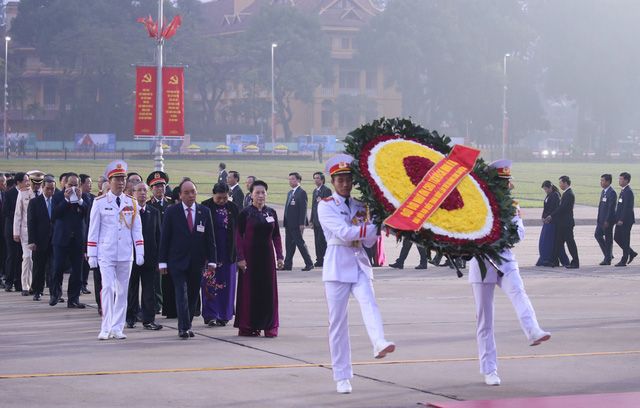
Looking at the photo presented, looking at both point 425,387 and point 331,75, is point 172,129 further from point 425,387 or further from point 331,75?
point 331,75

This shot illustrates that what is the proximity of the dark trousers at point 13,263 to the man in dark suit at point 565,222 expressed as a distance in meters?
9.62

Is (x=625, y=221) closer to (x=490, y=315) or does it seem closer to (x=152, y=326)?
(x=152, y=326)

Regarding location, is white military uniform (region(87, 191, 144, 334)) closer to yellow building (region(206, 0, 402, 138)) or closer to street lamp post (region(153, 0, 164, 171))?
street lamp post (region(153, 0, 164, 171))

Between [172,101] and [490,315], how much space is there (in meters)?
25.1

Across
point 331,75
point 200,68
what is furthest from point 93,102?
point 331,75

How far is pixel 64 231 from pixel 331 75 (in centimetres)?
9024

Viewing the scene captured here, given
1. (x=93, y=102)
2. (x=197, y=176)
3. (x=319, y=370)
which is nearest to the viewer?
(x=319, y=370)

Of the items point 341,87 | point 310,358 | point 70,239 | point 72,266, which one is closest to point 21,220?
point 70,239

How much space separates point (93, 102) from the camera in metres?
99.1

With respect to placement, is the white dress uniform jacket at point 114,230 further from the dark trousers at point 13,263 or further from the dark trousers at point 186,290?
the dark trousers at point 13,263

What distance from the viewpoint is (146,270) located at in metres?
14.1

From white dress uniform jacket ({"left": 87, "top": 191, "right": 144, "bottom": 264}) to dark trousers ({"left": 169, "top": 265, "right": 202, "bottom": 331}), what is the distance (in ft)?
1.86

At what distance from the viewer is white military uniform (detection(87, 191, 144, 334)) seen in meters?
12.9

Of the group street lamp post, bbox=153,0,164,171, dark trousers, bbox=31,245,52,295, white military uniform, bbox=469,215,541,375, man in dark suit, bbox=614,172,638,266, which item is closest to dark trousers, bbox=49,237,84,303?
dark trousers, bbox=31,245,52,295
